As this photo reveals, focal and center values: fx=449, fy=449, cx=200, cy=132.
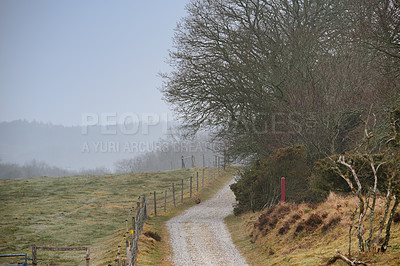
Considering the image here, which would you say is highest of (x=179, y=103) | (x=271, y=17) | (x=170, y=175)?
(x=271, y=17)

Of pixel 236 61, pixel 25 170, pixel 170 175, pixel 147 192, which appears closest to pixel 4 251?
pixel 236 61

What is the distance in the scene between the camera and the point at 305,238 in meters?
15.7

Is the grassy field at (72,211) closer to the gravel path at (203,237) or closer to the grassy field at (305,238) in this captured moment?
the gravel path at (203,237)

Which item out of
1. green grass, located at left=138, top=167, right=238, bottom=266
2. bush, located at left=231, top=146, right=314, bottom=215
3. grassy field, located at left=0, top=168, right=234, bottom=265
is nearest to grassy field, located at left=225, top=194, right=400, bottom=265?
bush, located at left=231, top=146, right=314, bottom=215

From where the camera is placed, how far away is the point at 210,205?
106 feet

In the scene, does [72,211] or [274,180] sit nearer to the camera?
[274,180]

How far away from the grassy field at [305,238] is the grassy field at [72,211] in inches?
185

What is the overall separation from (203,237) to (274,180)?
16.8 feet

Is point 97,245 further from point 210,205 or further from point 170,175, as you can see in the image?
point 170,175

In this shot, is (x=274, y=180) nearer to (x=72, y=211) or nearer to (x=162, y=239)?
(x=162, y=239)

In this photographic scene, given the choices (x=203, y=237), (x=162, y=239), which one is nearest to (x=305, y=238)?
(x=203, y=237)

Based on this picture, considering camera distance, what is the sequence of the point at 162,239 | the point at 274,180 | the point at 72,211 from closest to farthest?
the point at 162,239 → the point at 274,180 → the point at 72,211

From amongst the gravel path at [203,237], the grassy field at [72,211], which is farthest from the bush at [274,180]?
the grassy field at [72,211]

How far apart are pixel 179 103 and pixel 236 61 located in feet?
14.7
